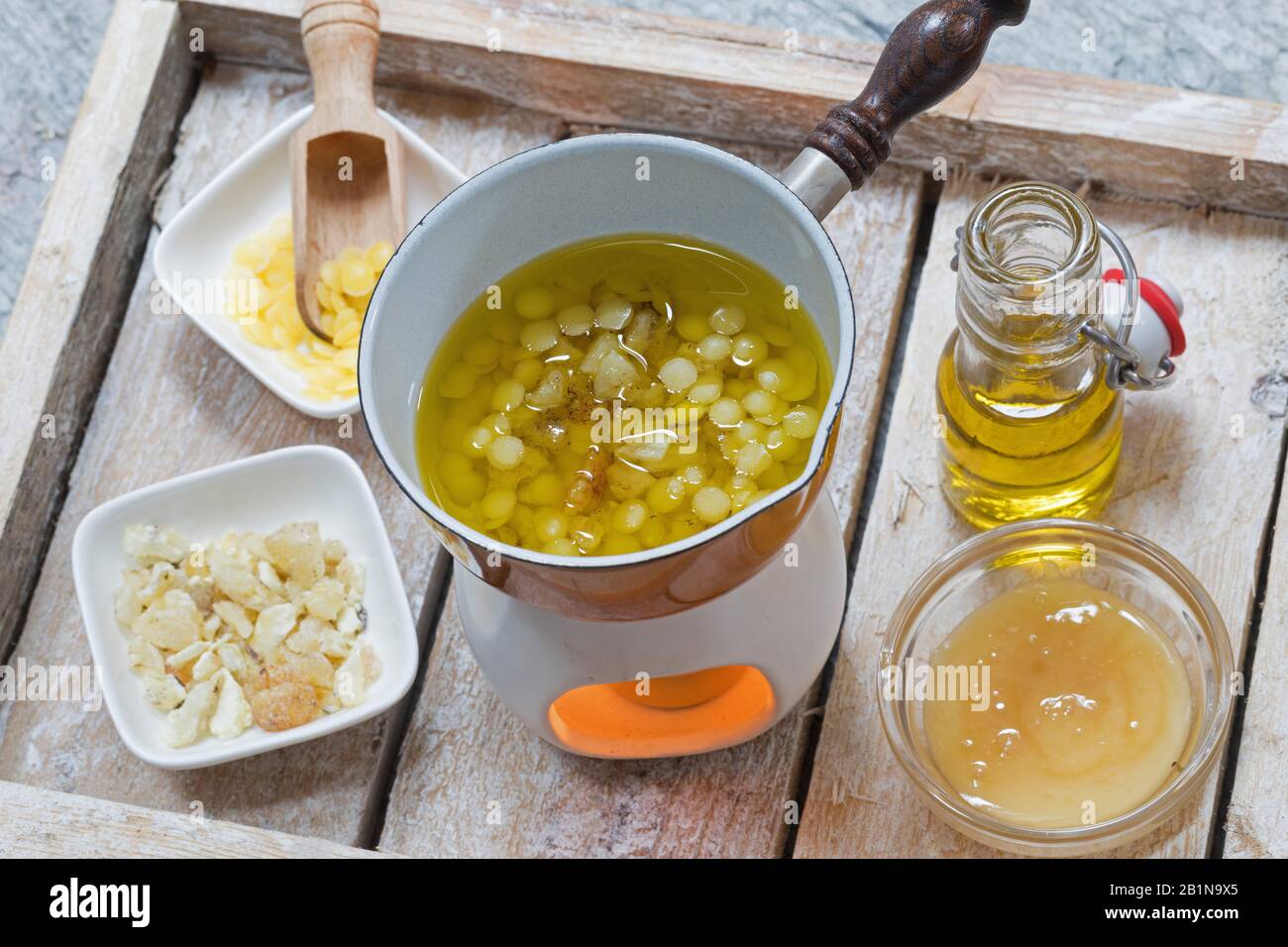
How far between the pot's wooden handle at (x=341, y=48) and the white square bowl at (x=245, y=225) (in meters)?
0.03

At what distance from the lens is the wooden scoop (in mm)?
1245

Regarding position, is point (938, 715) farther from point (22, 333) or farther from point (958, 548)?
point (22, 333)

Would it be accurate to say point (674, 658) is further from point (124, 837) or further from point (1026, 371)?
point (124, 837)

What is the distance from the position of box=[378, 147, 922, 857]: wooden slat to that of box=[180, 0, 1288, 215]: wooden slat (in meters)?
0.33

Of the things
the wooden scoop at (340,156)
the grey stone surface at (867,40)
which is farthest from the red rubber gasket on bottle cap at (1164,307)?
the wooden scoop at (340,156)

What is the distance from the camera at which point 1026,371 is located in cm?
105

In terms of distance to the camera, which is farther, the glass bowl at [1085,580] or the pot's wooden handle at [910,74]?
the glass bowl at [1085,580]

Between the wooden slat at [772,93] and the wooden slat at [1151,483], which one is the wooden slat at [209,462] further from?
the wooden slat at [1151,483]

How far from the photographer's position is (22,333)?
1254 millimetres

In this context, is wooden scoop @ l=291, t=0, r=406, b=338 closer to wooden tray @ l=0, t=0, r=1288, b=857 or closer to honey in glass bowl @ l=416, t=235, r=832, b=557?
wooden tray @ l=0, t=0, r=1288, b=857

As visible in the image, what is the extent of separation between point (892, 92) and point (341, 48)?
22.2 inches

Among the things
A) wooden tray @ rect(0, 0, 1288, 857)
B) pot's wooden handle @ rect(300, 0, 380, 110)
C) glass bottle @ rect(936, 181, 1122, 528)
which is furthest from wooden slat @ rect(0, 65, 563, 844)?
glass bottle @ rect(936, 181, 1122, 528)

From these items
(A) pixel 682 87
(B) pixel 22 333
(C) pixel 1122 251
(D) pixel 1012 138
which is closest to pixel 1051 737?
(C) pixel 1122 251

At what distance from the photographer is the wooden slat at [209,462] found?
3.87 feet
